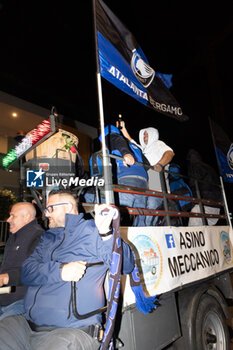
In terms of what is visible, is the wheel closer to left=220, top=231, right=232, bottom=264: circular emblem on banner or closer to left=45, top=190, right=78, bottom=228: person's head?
left=220, top=231, right=232, bottom=264: circular emblem on banner

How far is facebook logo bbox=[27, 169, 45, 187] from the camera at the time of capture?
3.33m

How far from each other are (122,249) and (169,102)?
3207mm

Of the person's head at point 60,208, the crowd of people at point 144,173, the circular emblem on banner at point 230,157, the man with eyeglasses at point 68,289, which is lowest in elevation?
the man with eyeglasses at point 68,289

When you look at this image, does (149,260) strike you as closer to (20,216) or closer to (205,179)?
(20,216)

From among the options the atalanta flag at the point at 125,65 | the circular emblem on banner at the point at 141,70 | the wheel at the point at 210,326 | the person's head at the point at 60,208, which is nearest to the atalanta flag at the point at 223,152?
the atalanta flag at the point at 125,65

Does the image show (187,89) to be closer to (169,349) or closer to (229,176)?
(229,176)

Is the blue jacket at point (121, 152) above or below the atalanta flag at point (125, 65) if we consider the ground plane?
below

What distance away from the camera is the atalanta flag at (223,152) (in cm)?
607

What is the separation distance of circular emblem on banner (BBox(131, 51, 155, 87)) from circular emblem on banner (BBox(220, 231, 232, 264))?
9.78ft

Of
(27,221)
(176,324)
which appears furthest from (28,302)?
(176,324)

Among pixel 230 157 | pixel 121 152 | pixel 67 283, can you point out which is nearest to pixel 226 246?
pixel 121 152

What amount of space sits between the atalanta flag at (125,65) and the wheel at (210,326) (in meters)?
3.03

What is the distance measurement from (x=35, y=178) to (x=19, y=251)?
3.96 ft

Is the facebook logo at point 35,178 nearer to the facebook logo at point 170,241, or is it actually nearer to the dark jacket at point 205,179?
the facebook logo at point 170,241
